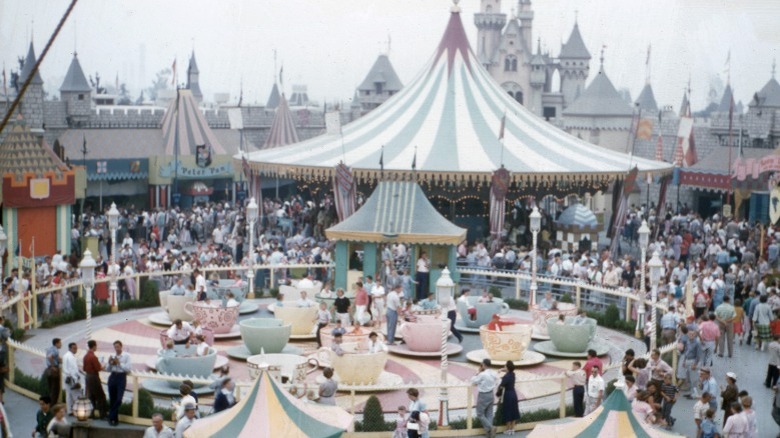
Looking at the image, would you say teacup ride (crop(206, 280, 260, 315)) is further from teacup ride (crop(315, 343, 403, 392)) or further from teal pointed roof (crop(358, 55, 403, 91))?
teal pointed roof (crop(358, 55, 403, 91))

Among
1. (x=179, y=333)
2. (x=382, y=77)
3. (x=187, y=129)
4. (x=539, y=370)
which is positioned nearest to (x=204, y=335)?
(x=179, y=333)

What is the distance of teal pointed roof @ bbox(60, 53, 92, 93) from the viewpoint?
43.5 m

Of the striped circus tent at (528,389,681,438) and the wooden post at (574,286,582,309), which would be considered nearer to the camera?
the striped circus tent at (528,389,681,438)

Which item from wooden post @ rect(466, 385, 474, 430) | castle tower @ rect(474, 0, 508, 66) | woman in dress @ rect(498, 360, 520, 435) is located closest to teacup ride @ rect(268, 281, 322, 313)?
wooden post @ rect(466, 385, 474, 430)

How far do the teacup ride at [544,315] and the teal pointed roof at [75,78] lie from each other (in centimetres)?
2993

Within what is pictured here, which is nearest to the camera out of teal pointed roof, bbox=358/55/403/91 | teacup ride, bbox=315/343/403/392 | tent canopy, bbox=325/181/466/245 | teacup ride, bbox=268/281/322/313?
teacup ride, bbox=315/343/403/392

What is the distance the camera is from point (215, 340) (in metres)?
16.6

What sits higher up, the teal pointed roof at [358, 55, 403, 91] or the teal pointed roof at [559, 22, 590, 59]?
the teal pointed roof at [559, 22, 590, 59]

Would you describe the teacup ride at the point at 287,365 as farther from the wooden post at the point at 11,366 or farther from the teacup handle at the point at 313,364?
the wooden post at the point at 11,366

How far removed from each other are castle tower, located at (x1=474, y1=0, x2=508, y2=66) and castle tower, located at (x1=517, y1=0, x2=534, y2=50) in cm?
168

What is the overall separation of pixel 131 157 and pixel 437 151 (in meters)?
15.3

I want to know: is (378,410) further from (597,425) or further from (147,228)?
(147,228)

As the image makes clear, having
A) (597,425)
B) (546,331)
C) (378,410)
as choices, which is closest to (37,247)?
(546,331)

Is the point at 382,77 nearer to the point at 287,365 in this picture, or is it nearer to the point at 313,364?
the point at 313,364
